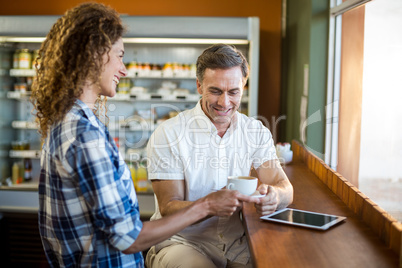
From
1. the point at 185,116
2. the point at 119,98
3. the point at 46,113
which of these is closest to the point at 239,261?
the point at 185,116

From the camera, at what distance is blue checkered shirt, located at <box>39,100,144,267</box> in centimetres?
125

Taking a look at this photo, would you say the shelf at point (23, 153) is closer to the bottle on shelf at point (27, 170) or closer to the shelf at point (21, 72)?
the bottle on shelf at point (27, 170)

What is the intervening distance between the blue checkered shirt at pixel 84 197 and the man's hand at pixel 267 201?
0.59m

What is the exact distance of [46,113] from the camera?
4.52 ft

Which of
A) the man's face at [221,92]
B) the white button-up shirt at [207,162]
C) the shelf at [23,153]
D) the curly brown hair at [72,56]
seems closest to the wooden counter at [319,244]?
the white button-up shirt at [207,162]

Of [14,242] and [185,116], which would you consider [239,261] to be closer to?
[185,116]

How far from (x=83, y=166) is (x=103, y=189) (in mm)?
91

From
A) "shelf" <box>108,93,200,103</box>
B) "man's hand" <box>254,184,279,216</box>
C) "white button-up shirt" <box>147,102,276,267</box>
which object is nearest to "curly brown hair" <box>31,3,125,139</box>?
"white button-up shirt" <box>147,102,276,267</box>

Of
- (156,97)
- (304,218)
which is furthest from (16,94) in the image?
(304,218)

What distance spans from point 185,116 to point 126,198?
901 millimetres

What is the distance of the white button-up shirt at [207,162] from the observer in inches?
78.4

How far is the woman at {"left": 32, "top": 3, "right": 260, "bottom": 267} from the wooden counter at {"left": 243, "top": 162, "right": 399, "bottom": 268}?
30 cm

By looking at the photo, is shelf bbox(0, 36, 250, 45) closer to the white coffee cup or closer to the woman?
the white coffee cup

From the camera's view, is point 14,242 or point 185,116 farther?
point 14,242
